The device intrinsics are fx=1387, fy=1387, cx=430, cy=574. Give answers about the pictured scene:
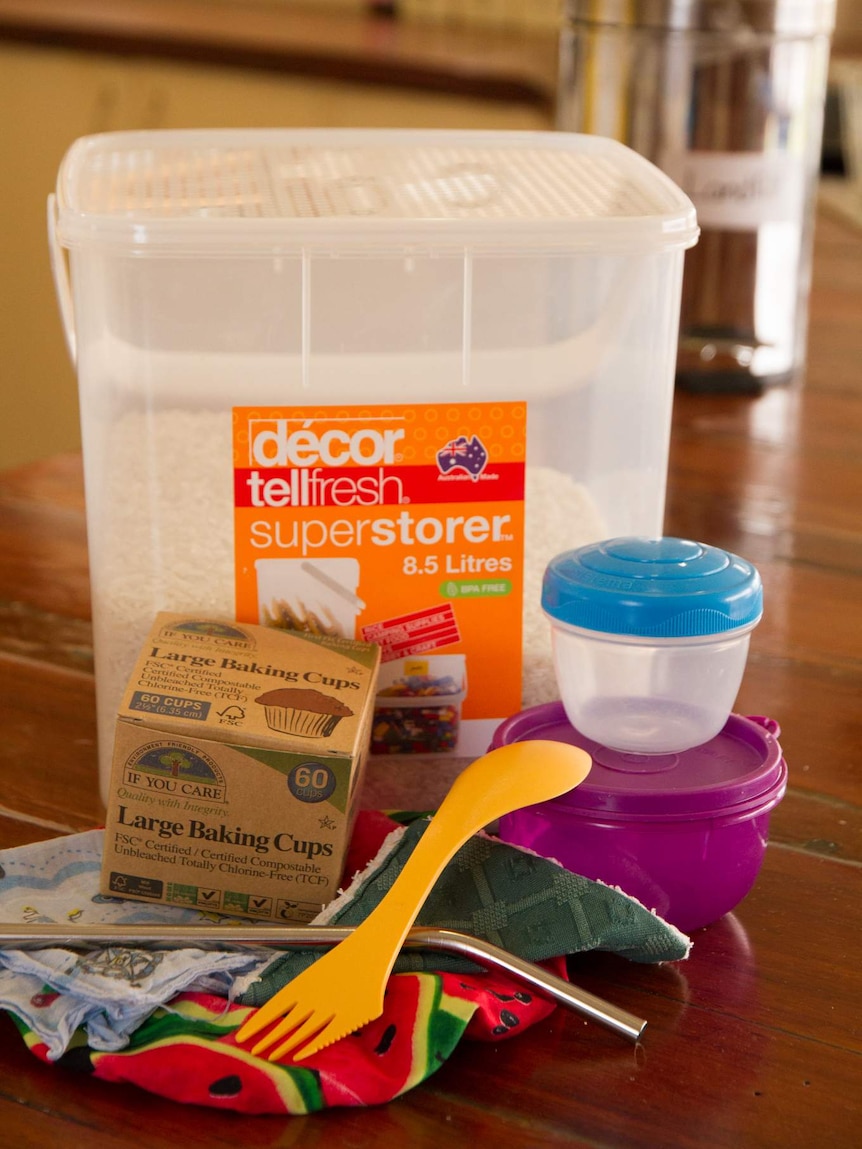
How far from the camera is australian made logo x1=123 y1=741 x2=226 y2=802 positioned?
57 centimetres

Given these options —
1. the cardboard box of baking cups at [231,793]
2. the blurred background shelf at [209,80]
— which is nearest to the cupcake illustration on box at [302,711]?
the cardboard box of baking cups at [231,793]

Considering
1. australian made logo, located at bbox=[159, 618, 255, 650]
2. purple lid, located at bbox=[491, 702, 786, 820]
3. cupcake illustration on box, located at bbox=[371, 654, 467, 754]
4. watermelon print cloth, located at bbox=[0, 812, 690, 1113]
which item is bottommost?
watermelon print cloth, located at bbox=[0, 812, 690, 1113]

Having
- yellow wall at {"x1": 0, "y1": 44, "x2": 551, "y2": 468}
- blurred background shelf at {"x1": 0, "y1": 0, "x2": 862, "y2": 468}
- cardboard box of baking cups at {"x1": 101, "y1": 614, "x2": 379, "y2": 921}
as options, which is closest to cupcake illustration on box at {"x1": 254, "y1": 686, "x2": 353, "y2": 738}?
cardboard box of baking cups at {"x1": 101, "y1": 614, "x2": 379, "y2": 921}

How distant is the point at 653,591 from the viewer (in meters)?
0.55

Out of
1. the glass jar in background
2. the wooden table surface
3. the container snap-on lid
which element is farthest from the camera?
the glass jar in background

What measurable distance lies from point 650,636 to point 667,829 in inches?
3.1

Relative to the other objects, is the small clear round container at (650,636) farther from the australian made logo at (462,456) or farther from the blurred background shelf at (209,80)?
the blurred background shelf at (209,80)

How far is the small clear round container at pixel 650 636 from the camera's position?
556mm

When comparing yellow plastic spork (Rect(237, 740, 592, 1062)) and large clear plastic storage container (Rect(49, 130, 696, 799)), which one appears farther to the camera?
large clear plastic storage container (Rect(49, 130, 696, 799))

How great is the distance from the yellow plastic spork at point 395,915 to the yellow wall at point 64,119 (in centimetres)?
167

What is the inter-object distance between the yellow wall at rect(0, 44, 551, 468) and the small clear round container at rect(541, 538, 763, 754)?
1624 millimetres

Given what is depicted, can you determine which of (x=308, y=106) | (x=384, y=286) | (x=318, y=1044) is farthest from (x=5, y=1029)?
(x=308, y=106)

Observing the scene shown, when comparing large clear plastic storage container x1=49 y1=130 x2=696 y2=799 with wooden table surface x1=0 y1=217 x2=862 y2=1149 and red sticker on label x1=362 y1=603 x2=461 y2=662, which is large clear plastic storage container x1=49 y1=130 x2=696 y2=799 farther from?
wooden table surface x1=0 y1=217 x2=862 y2=1149

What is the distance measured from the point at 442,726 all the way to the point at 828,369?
2.84 ft
